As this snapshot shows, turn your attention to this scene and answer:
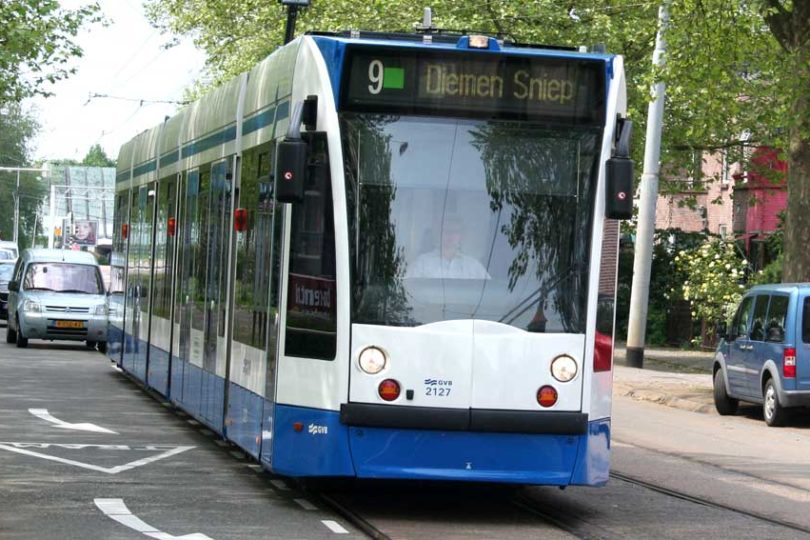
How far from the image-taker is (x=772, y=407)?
22641mm

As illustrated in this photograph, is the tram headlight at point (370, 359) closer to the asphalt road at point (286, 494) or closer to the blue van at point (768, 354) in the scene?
the asphalt road at point (286, 494)

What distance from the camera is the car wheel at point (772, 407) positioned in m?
22.4

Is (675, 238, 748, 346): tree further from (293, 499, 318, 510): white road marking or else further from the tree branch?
(293, 499, 318, 510): white road marking

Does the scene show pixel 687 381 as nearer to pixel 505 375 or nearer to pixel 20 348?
pixel 20 348

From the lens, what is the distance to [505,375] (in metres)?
11.1

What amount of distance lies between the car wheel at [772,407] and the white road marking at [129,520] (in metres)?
12.3

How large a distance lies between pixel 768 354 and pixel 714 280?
13.6 metres

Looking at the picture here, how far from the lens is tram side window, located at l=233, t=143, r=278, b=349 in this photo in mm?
12367

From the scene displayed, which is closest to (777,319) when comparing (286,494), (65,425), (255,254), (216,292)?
(65,425)

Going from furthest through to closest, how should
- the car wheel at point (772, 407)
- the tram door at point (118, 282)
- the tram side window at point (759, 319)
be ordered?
1. the tram door at point (118, 282)
2. the tram side window at point (759, 319)
3. the car wheel at point (772, 407)

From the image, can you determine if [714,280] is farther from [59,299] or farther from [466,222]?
[466,222]

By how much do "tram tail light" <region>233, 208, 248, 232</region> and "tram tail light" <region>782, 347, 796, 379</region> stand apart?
10.1 metres

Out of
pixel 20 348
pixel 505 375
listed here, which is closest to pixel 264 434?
pixel 505 375

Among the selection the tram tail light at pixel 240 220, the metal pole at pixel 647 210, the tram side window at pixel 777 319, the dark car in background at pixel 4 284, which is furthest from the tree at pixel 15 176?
the tram tail light at pixel 240 220
